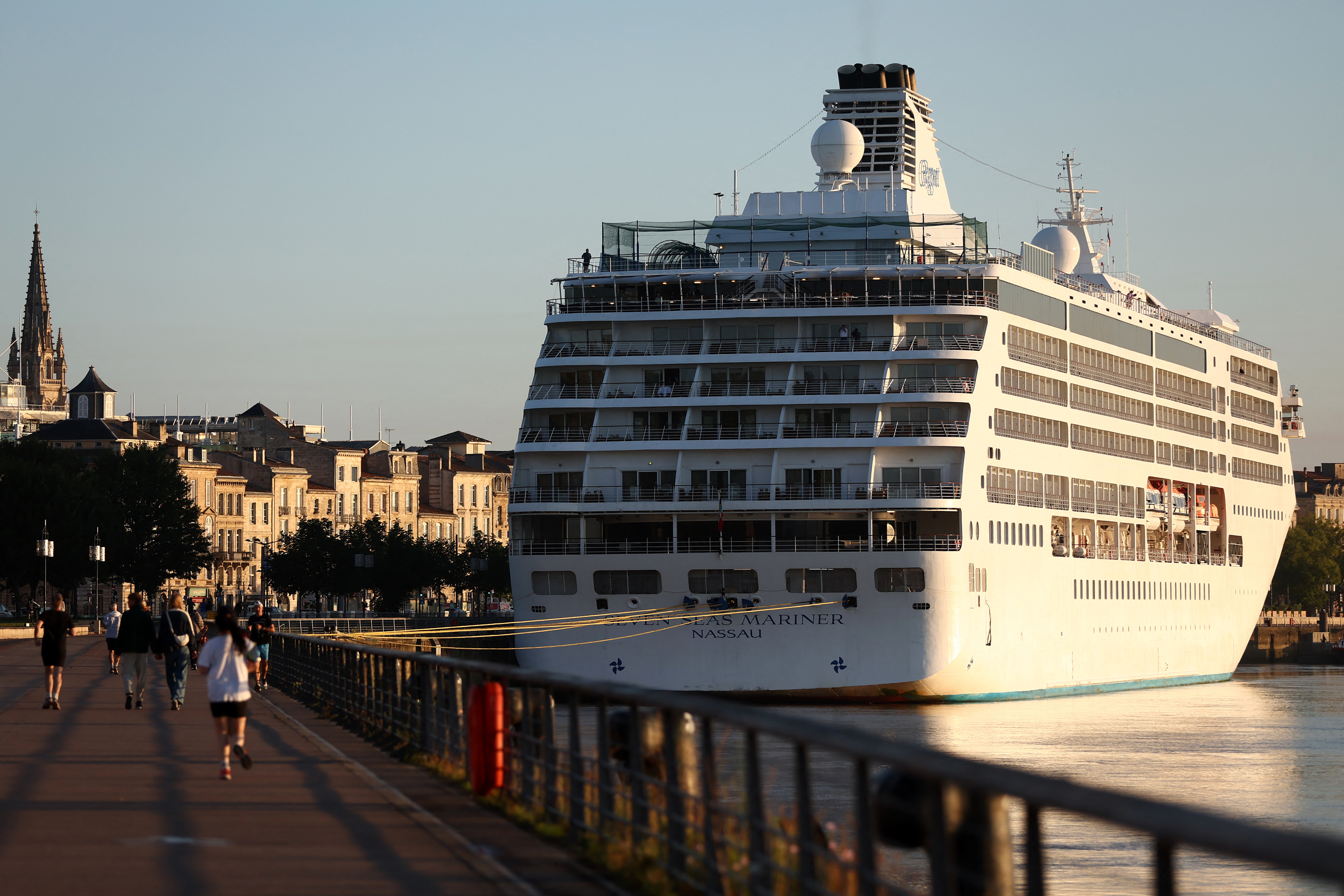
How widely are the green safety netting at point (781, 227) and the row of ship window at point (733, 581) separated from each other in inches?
434

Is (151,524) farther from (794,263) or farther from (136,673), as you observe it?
(136,673)

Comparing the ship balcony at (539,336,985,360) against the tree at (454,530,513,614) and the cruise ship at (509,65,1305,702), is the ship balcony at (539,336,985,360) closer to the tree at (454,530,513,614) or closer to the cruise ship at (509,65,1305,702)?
the cruise ship at (509,65,1305,702)

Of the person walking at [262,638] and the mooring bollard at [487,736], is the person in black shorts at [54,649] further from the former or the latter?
the mooring bollard at [487,736]

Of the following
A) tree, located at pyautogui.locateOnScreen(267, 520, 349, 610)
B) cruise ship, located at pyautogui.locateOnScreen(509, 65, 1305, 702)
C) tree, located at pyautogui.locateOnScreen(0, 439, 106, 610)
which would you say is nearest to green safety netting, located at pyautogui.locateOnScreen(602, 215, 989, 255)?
cruise ship, located at pyautogui.locateOnScreen(509, 65, 1305, 702)

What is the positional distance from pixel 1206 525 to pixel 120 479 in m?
67.1

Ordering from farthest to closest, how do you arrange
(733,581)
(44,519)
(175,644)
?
(44,519)
(733,581)
(175,644)

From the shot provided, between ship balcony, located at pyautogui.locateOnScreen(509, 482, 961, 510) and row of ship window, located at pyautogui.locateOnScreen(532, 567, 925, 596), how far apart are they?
1.92m

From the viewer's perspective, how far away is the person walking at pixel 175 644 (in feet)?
106

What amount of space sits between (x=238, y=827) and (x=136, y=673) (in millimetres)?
17737

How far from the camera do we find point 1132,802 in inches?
270

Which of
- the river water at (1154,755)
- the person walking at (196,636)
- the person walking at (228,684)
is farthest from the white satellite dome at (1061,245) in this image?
the person walking at (228,684)

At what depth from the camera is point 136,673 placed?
108ft

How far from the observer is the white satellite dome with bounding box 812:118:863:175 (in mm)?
71188

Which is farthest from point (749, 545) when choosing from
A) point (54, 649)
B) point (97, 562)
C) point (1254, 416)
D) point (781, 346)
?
point (97, 562)
